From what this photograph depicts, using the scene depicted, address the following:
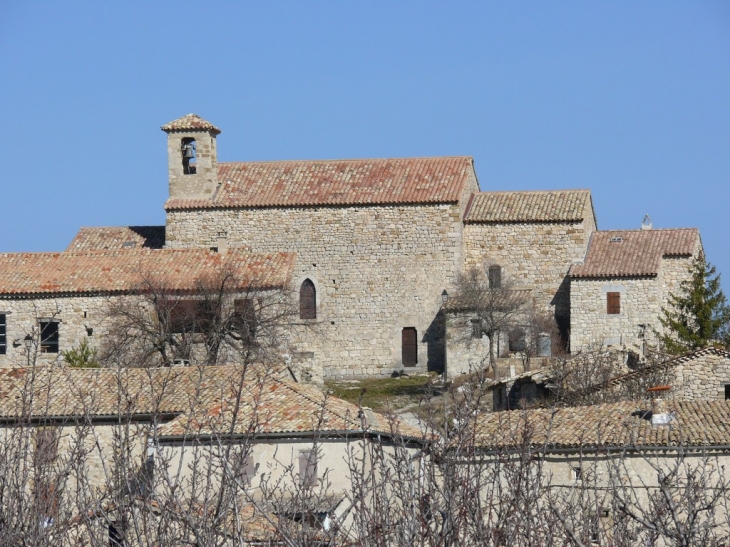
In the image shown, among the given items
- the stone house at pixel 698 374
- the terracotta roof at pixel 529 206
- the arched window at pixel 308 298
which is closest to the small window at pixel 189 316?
the arched window at pixel 308 298

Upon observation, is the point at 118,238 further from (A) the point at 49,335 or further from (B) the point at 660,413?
(B) the point at 660,413

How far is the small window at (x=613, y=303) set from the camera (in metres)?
40.7

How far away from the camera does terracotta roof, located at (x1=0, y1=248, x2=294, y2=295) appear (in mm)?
39094

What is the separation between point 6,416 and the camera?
84.1ft

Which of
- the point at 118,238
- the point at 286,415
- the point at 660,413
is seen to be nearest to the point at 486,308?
the point at 118,238

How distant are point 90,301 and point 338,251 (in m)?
7.45

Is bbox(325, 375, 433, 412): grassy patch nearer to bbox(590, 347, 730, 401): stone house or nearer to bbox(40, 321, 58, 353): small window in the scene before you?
bbox(590, 347, 730, 401): stone house

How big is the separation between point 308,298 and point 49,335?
→ 7646 millimetres

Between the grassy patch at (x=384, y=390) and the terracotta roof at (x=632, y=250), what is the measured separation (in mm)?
5351

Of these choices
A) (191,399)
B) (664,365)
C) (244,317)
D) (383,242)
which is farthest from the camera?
(383,242)

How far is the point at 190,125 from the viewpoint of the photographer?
4422 centimetres

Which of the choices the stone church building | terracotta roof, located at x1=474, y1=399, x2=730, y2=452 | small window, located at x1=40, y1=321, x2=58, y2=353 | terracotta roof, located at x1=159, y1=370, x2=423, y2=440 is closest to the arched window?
the stone church building

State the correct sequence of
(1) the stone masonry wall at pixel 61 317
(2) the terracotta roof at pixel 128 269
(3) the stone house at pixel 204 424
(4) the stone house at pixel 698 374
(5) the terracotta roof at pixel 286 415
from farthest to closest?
(2) the terracotta roof at pixel 128 269 < (1) the stone masonry wall at pixel 61 317 < (4) the stone house at pixel 698 374 < (5) the terracotta roof at pixel 286 415 < (3) the stone house at pixel 204 424

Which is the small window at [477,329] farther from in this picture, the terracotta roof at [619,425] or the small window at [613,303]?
the terracotta roof at [619,425]
